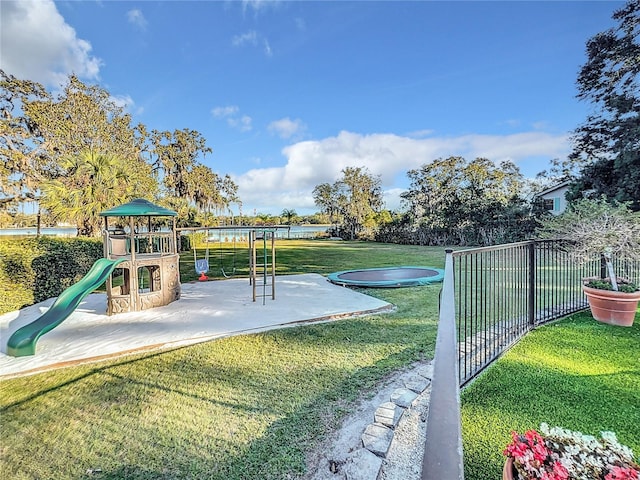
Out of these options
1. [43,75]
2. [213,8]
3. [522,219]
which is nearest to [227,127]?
[43,75]

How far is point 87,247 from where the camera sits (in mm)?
8055

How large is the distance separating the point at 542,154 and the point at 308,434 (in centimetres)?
2714

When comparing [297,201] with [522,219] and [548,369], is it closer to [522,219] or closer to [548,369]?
[522,219]

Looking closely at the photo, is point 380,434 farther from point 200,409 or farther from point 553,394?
point 553,394

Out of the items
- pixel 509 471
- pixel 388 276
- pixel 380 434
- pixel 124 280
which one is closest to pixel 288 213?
pixel 388 276

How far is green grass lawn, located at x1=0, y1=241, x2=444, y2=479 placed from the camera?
2.12 metres

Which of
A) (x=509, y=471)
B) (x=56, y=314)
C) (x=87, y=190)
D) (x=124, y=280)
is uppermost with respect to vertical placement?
(x=87, y=190)

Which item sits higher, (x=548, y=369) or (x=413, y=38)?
(x=413, y=38)

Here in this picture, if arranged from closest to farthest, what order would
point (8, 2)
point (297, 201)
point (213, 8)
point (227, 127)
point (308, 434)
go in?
point (308, 434)
point (8, 2)
point (213, 8)
point (227, 127)
point (297, 201)

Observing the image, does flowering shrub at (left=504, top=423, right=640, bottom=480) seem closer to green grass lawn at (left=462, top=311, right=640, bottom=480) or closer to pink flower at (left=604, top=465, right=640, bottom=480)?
pink flower at (left=604, top=465, right=640, bottom=480)

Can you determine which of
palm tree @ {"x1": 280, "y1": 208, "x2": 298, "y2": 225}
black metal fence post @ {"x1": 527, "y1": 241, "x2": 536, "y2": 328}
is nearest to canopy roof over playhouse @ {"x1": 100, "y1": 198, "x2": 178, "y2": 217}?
black metal fence post @ {"x1": 527, "y1": 241, "x2": 536, "y2": 328}

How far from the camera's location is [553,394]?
277 cm

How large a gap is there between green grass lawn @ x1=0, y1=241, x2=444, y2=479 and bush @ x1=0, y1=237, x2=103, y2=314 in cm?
348

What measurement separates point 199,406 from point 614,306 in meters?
5.47
